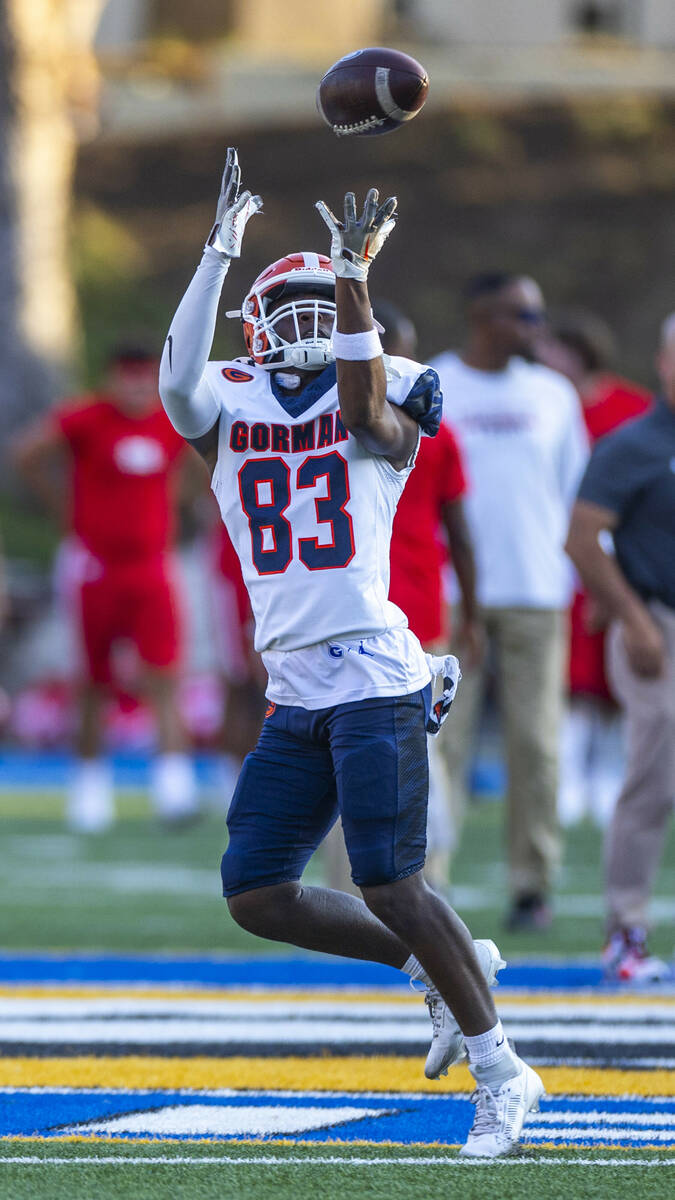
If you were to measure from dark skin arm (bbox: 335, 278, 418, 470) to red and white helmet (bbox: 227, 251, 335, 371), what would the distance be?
258 millimetres

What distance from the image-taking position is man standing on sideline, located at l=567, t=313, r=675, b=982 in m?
6.43

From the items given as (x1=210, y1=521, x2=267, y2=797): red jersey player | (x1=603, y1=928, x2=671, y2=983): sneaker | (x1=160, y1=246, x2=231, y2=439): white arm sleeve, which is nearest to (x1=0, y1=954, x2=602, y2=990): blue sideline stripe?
(x1=603, y1=928, x2=671, y2=983): sneaker

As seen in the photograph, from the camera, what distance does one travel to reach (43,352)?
71.1ft

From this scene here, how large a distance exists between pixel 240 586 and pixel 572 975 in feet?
15.9

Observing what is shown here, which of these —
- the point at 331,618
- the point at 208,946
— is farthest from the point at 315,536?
the point at 208,946

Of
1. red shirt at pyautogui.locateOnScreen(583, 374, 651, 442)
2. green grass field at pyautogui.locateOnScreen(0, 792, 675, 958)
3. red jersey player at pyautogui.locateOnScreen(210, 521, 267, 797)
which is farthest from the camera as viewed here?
red jersey player at pyautogui.locateOnScreen(210, 521, 267, 797)

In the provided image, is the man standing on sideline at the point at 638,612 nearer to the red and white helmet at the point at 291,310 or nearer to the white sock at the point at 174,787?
the red and white helmet at the point at 291,310

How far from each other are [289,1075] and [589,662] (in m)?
6.29

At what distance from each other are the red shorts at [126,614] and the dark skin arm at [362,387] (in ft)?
22.7

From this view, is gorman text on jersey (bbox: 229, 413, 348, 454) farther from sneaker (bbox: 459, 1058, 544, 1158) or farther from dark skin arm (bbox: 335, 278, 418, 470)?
sneaker (bbox: 459, 1058, 544, 1158)

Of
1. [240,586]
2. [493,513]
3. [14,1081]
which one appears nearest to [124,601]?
[240,586]

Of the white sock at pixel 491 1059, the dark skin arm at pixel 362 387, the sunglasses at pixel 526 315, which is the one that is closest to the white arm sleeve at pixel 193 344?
the dark skin arm at pixel 362 387

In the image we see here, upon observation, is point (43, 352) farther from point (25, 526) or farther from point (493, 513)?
point (493, 513)

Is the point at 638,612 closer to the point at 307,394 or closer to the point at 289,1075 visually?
the point at 289,1075
